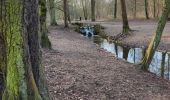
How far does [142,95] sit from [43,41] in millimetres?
9223

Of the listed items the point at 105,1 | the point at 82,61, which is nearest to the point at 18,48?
the point at 82,61

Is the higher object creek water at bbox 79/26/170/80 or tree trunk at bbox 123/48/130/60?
creek water at bbox 79/26/170/80

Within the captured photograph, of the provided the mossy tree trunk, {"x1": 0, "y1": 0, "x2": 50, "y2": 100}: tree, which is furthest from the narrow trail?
the mossy tree trunk

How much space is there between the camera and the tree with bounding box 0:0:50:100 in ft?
20.5

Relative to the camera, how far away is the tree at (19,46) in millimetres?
6258

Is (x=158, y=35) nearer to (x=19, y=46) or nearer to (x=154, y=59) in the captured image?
(x=154, y=59)

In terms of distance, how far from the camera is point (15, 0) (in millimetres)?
6230

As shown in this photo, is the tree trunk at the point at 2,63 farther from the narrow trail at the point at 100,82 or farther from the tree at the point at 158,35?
the tree at the point at 158,35

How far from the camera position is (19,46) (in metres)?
6.29

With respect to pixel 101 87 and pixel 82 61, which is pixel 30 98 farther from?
pixel 82 61

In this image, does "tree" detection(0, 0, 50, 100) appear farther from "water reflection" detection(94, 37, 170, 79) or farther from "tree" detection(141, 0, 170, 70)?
"water reflection" detection(94, 37, 170, 79)

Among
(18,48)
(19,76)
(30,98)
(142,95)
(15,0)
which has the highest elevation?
(15,0)

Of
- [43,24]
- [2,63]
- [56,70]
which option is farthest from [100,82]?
[43,24]

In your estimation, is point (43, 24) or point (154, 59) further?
point (154, 59)
